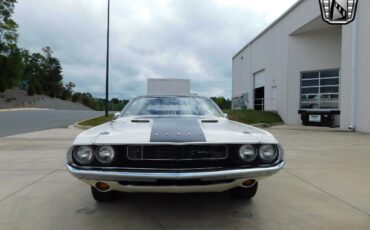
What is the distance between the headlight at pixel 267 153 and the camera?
11.6 ft

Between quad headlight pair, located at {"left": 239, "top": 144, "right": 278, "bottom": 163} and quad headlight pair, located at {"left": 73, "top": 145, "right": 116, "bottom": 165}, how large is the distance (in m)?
1.23

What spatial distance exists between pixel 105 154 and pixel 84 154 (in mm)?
222

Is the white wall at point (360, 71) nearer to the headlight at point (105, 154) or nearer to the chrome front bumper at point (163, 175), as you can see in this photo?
the chrome front bumper at point (163, 175)

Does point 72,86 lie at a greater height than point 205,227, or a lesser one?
greater

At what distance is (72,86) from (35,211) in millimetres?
99373

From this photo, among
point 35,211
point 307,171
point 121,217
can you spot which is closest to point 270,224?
point 121,217

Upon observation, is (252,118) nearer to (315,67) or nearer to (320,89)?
(320,89)

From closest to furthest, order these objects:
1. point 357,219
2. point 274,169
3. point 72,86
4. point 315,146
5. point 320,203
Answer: point 274,169 → point 357,219 → point 320,203 → point 315,146 → point 72,86

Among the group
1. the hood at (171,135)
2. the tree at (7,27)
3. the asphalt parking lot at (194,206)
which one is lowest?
the asphalt parking lot at (194,206)

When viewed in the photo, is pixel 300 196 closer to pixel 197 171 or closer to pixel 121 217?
pixel 197 171

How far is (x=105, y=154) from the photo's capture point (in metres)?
3.40

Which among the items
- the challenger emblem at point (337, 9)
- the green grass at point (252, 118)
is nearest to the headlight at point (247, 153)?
the challenger emblem at point (337, 9)

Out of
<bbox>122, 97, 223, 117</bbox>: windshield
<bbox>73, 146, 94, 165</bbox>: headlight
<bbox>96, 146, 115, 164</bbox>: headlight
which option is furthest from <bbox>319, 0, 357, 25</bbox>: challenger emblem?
<bbox>73, 146, 94, 165</bbox>: headlight

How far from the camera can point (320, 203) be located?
4.38 meters
